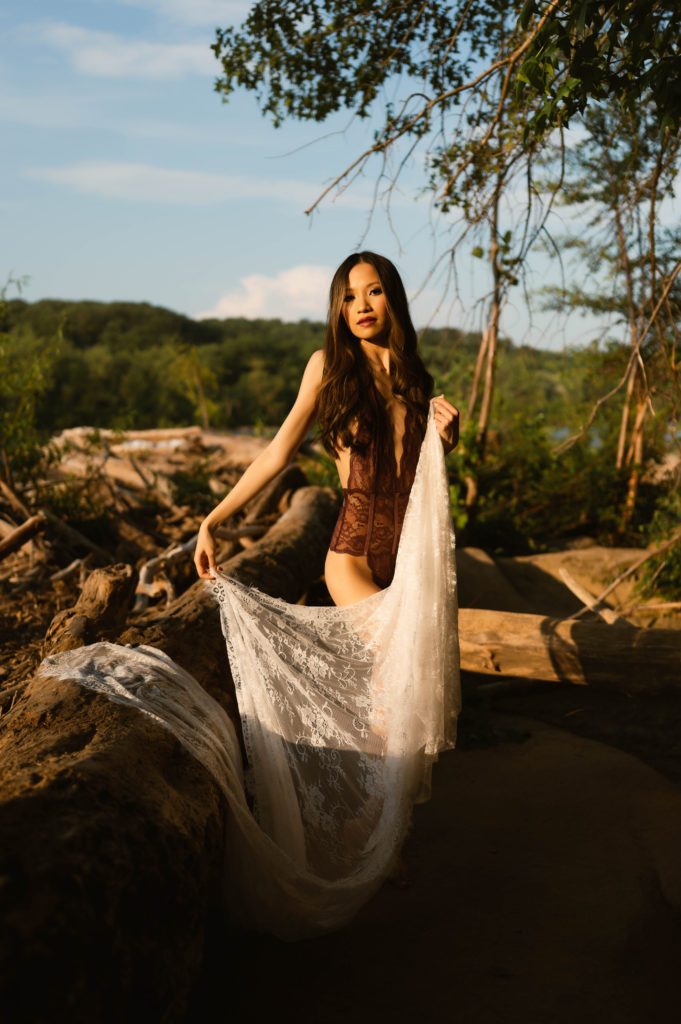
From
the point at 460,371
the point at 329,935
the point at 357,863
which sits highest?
the point at 460,371

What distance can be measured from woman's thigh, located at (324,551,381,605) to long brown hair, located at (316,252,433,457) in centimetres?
46

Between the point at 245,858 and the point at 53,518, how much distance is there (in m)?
4.33

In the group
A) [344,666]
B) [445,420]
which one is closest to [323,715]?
[344,666]

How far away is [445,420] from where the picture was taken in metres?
2.90

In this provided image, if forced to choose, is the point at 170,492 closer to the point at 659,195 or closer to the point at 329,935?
the point at 659,195

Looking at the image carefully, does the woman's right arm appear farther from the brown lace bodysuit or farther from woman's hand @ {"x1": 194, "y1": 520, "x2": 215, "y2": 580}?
the brown lace bodysuit

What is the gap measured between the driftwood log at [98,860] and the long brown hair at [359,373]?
139 centimetres

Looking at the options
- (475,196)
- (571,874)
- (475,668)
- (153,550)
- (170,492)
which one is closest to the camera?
(571,874)

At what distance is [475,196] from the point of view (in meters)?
4.93

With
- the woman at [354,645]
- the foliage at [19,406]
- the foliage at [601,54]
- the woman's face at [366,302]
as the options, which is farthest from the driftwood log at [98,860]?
the foliage at [19,406]

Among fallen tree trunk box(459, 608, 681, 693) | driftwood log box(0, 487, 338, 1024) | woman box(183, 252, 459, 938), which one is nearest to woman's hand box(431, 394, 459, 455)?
woman box(183, 252, 459, 938)

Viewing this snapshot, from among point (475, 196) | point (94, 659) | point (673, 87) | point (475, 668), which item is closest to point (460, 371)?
point (475, 196)

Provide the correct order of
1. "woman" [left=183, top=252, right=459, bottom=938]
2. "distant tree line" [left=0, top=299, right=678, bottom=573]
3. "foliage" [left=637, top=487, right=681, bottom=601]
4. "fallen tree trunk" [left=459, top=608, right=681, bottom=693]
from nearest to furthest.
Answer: "woman" [left=183, top=252, right=459, bottom=938], "fallen tree trunk" [left=459, top=608, right=681, bottom=693], "foliage" [left=637, top=487, right=681, bottom=601], "distant tree line" [left=0, top=299, right=678, bottom=573]

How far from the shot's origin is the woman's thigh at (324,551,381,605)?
10.2 ft
